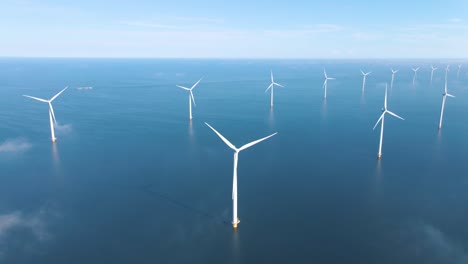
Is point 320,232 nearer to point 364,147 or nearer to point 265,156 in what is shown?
point 265,156

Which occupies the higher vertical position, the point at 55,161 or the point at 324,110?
the point at 324,110

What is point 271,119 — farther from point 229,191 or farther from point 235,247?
point 235,247

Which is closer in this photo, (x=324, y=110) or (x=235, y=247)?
(x=235, y=247)

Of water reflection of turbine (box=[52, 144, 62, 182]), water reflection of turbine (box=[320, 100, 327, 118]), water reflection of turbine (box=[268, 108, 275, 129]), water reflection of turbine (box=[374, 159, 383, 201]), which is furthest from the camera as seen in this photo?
water reflection of turbine (box=[320, 100, 327, 118])

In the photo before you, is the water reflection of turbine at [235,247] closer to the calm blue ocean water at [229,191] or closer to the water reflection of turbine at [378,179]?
the calm blue ocean water at [229,191]

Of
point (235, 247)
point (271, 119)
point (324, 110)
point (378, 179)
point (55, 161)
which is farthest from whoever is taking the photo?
point (324, 110)

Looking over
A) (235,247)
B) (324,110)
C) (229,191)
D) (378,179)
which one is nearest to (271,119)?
(324,110)

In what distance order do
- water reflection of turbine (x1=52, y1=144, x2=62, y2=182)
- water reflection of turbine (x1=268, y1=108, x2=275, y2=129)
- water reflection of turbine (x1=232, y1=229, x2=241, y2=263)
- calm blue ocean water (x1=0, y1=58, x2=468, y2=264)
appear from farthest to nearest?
water reflection of turbine (x1=268, y1=108, x2=275, y2=129) → water reflection of turbine (x1=52, y1=144, x2=62, y2=182) → calm blue ocean water (x1=0, y1=58, x2=468, y2=264) → water reflection of turbine (x1=232, y1=229, x2=241, y2=263)

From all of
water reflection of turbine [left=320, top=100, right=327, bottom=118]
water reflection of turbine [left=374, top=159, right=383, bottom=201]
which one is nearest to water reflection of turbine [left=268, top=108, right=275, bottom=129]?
water reflection of turbine [left=320, top=100, right=327, bottom=118]

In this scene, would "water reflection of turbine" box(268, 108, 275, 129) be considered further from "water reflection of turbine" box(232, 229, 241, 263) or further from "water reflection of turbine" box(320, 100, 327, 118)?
"water reflection of turbine" box(232, 229, 241, 263)
